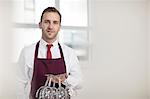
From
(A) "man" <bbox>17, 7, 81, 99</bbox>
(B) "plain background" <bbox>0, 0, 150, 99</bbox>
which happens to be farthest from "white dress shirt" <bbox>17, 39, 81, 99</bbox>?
(B) "plain background" <bbox>0, 0, 150, 99</bbox>

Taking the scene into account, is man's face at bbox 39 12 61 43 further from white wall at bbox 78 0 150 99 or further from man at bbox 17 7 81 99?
white wall at bbox 78 0 150 99

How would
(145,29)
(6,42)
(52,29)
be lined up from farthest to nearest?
1. (145,29)
2. (6,42)
3. (52,29)

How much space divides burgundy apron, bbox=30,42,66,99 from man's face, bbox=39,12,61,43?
9 cm

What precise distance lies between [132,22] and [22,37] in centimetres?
58

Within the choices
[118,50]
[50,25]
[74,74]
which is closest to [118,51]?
[118,50]

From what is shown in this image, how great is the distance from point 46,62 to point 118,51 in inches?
17.5

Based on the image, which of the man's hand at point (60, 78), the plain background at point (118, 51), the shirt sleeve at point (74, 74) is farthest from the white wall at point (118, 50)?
the man's hand at point (60, 78)

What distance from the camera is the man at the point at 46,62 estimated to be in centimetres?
105

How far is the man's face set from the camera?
1.07 metres

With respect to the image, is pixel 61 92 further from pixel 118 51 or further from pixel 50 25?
pixel 118 51

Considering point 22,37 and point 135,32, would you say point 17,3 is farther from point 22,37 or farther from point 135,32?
point 135,32

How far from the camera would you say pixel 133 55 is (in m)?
1.34

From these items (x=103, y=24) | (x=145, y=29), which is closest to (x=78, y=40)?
(x=103, y=24)

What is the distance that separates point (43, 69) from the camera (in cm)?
105
